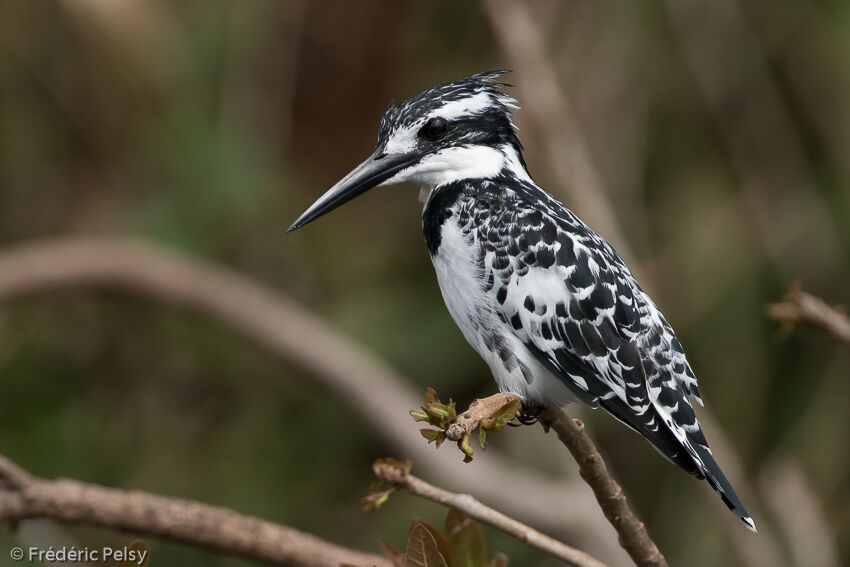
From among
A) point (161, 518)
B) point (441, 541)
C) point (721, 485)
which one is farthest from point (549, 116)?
point (441, 541)

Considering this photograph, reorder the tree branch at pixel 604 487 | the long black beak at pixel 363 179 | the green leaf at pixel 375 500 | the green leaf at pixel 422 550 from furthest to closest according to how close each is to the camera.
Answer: the long black beak at pixel 363 179 → the tree branch at pixel 604 487 → the green leaf at pixel 375 500 → the green leaf at pixel 422 550

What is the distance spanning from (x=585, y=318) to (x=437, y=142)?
54 cm

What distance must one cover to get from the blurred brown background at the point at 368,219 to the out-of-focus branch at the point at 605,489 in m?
1.82

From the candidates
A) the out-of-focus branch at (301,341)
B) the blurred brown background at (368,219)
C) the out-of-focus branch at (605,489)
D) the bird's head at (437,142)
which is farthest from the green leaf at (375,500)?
the blurred brown background at (368,219)

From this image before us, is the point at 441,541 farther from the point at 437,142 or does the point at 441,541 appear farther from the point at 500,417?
the point at 437,142

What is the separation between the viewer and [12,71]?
15.8 ft

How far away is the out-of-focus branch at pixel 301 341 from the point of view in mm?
3584

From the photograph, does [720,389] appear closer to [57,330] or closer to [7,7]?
[57,330]

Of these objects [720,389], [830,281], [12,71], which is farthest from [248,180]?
[830,281]

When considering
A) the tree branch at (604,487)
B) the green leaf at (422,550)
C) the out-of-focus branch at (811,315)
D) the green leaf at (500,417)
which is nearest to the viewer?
the green leaf at (422,550)

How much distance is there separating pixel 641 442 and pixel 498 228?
2196mm

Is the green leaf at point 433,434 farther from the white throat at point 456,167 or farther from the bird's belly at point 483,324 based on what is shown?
the white throat at point 456,167

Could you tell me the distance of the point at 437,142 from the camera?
2422 mm

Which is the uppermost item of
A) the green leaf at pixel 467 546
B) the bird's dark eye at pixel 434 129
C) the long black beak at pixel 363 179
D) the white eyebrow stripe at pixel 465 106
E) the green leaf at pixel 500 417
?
the white eyebrow stripe at pixel 465 106
